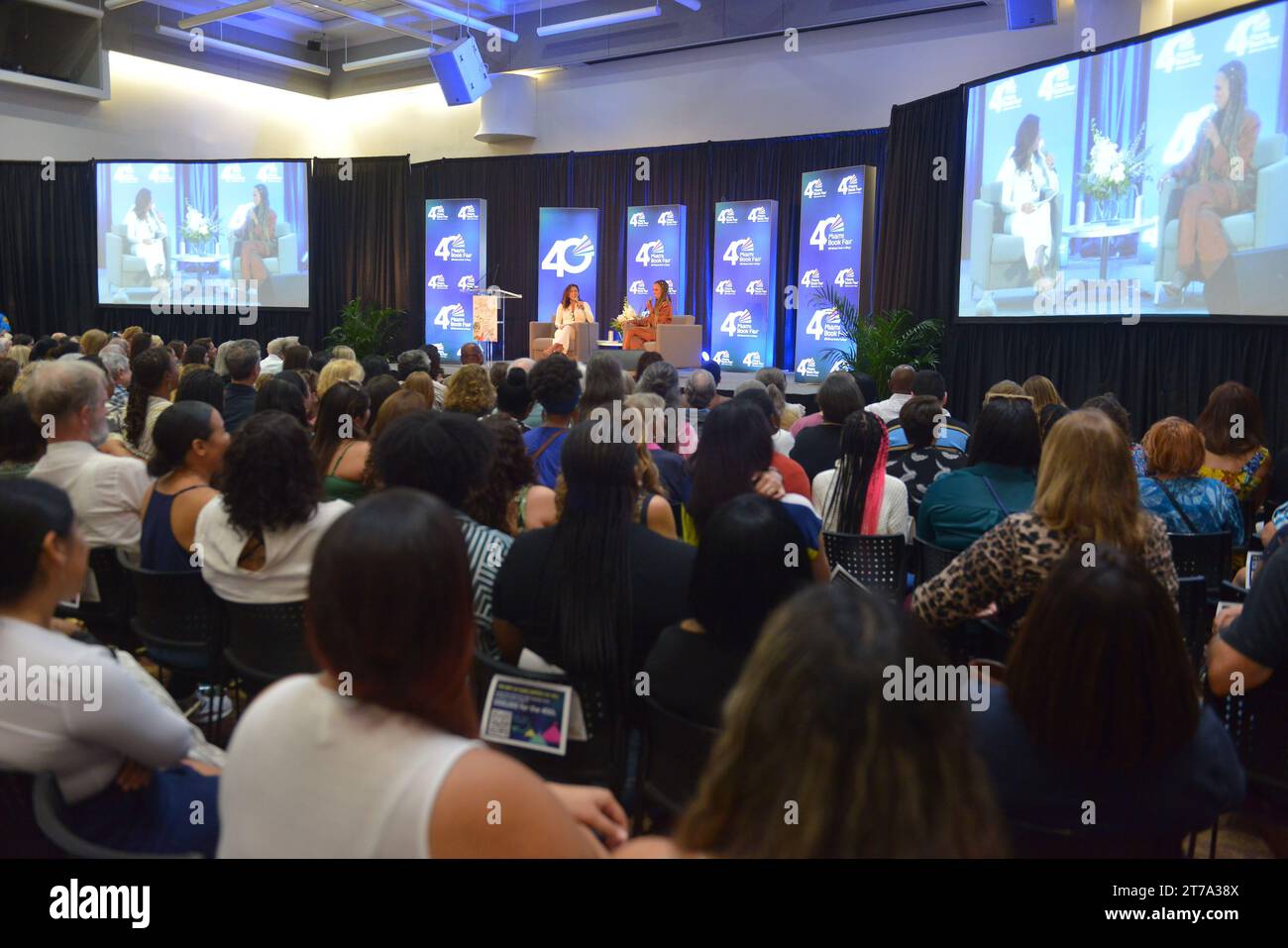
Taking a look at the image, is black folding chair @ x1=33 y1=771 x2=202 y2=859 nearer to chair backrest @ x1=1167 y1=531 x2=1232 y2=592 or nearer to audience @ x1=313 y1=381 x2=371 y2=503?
audience @ x1=313 y1=381 x2=371 y2=503

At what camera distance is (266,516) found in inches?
106

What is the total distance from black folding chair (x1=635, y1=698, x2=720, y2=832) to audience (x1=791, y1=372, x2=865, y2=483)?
2420mm

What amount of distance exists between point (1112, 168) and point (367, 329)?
10.3 meters

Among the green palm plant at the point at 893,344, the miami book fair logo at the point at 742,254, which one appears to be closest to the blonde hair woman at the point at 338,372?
the green palm plant at the point at 893,344

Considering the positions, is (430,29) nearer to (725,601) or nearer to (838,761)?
(725,601)

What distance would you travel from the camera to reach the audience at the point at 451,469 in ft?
8.12

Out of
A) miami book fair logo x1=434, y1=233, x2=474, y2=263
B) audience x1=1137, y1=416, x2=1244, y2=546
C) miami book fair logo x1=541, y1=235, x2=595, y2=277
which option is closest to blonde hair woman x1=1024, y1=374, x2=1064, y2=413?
audience x1=1137, y1=416, x2=1244, y2=546

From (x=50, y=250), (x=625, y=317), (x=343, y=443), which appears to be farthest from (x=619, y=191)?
(x=343, y=443)

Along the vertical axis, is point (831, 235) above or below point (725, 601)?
above

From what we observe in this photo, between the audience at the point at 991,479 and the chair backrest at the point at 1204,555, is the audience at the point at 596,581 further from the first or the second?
the chair backrest at the point at 1204,555

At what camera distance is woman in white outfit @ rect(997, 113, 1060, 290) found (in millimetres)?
7695

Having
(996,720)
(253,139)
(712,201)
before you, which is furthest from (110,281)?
(996,720)

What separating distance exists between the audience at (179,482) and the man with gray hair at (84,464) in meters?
0.24

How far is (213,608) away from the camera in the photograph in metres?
2.94
